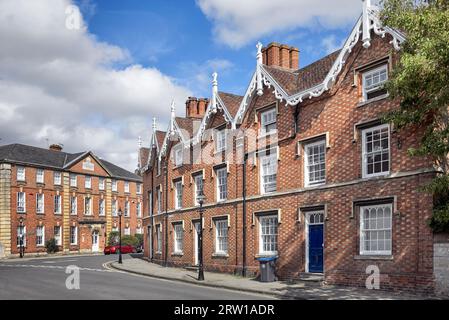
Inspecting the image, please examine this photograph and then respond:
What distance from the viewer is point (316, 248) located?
70.0ft

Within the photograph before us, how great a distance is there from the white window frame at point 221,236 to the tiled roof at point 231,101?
19.7 feet

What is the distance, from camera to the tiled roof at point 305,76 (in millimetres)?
22703

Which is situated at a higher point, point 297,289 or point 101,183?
point 101,183

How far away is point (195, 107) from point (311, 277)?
1949cm

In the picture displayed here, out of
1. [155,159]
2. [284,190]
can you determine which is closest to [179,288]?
[284,190]

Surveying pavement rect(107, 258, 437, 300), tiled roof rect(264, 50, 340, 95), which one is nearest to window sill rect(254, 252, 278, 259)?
pavement rect(107, 258, 437, 300)

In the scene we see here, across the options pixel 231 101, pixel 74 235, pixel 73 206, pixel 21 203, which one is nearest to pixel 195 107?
pixel 231 101

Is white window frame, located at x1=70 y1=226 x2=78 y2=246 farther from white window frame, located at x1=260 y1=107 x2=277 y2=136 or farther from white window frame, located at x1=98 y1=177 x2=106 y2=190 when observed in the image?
white window frame, located at x1=260 y1=107 x2=277 y2=136

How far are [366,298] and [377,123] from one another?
20.9 feet

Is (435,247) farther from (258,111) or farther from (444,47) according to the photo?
(258,111)

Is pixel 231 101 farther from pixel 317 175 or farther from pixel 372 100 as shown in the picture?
pixel 372 100

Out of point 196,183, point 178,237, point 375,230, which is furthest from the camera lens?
point 178,237

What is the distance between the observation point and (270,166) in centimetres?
2473

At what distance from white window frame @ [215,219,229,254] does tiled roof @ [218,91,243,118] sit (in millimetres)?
6008
